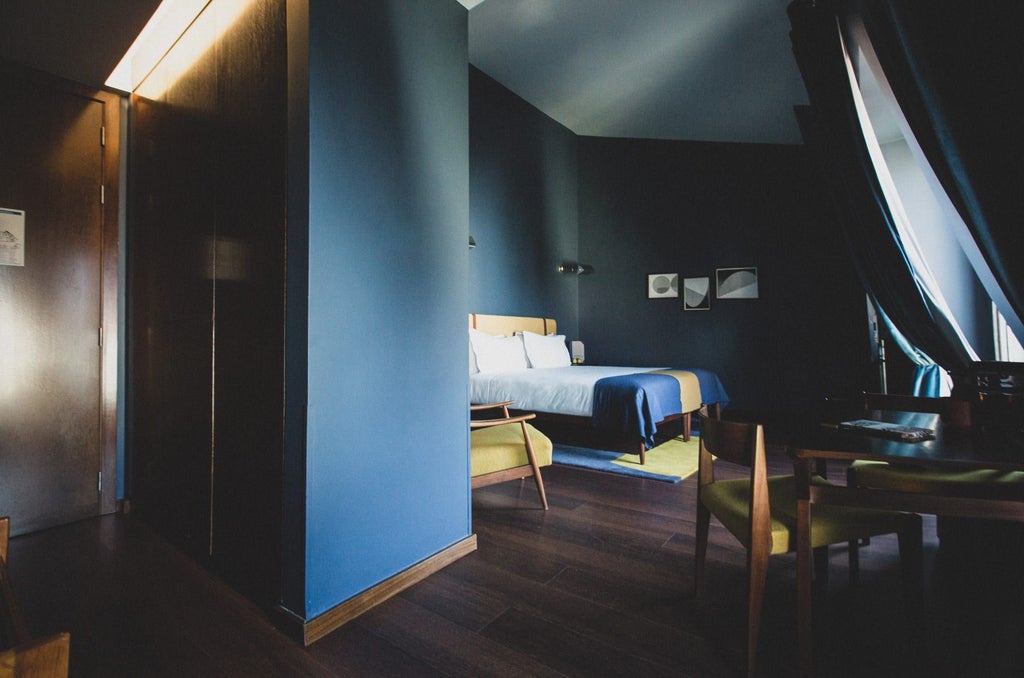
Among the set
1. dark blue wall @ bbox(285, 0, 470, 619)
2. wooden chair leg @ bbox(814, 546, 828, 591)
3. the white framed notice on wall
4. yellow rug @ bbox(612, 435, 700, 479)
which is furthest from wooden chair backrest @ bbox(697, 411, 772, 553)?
the white framed notice on wall

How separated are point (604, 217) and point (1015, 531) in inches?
223

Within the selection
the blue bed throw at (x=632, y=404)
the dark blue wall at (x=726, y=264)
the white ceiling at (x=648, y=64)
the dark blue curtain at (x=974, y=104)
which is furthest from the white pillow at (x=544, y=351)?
the dark blue curtain at (x=974, y=104)

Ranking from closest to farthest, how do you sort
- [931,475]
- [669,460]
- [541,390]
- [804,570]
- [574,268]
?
1. [804,570]
2. [931,475]
3. [669,460]
4. [541,390]
5. [574,268]

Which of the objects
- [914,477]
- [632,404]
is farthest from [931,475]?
[632,404]

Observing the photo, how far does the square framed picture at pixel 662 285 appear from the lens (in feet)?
20.8

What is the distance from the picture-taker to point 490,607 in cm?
186

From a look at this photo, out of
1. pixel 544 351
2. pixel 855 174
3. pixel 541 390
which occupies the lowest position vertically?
pixel 541 390

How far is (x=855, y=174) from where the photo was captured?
319 cm

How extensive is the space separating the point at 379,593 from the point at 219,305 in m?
1.40

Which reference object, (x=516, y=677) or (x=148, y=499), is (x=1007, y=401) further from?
(x=148, y=499)

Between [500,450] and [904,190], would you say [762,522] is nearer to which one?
[500,450]

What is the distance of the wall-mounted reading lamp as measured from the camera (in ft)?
21.6

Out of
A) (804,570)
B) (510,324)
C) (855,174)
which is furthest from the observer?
(510,324)

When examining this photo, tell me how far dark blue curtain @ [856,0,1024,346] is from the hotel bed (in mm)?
2367
